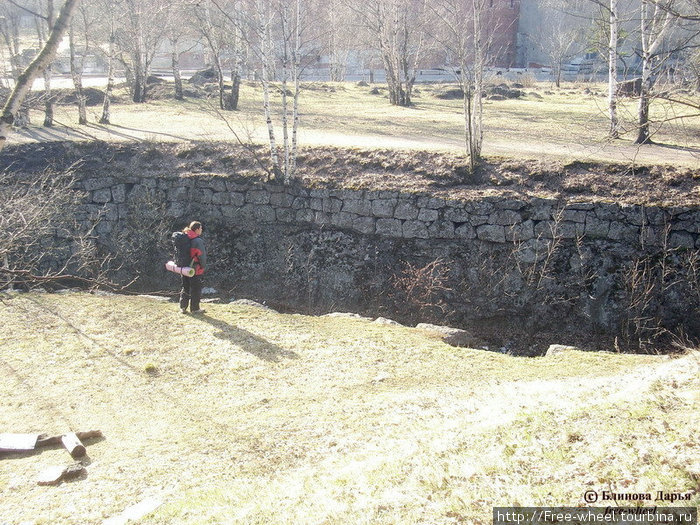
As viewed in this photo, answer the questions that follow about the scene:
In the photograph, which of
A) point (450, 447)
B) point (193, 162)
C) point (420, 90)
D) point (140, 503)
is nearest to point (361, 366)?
point (450, 447)

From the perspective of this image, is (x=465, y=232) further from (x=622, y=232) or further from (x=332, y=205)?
(x=332, y=205)

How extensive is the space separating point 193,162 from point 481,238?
7662mm

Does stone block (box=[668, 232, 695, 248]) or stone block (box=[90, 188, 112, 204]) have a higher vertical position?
stone block (box=[90, 188, 112, 204])

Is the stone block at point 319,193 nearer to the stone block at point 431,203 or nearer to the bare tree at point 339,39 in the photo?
the stone block at point 431,203

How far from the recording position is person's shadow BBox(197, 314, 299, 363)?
8.70 metres

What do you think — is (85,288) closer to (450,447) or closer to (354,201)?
(354,201)

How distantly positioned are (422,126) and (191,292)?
37.3ft

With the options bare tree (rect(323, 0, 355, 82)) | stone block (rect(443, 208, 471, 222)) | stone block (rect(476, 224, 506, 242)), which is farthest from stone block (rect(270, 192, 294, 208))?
bare tree (rect(323, 0, 355, 82))

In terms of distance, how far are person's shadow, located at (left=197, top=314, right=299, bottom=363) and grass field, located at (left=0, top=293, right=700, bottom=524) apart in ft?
0.11

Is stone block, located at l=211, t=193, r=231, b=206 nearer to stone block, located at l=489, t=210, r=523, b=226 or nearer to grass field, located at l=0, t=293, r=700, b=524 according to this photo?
grass field, located at l=0, t=293, r=700, b=524

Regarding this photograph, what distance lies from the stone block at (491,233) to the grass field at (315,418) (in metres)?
3.32

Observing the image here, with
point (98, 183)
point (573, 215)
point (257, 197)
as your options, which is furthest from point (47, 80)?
point (573, 215)

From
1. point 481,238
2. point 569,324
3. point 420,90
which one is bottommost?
point 569,324

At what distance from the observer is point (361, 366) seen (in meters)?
8.39
